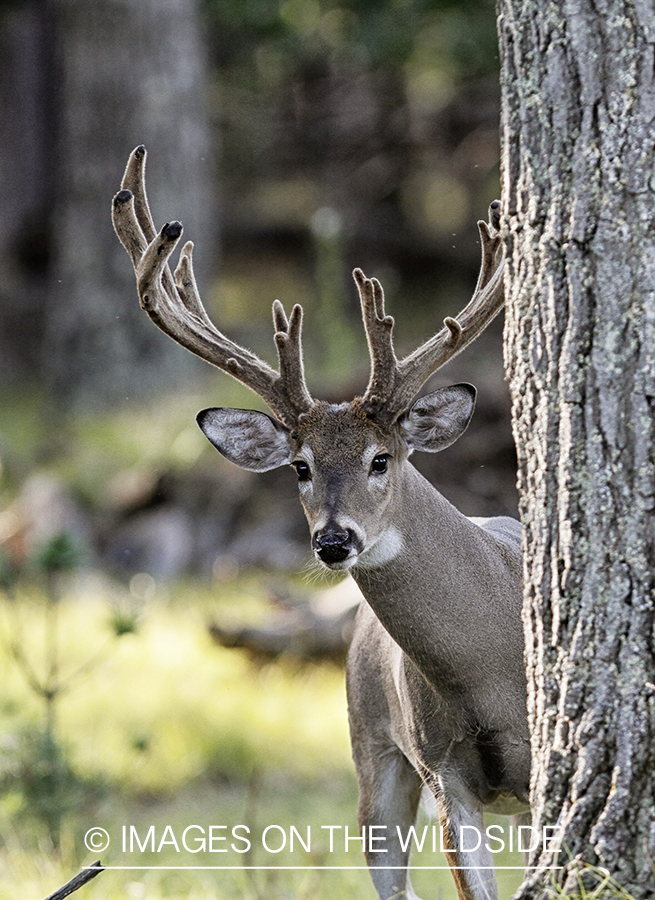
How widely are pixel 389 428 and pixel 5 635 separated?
4.36 metres

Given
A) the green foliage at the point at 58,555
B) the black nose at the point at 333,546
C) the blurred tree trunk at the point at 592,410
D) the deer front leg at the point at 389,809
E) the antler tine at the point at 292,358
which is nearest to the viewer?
the blurred tree trunk at the point at 592,410

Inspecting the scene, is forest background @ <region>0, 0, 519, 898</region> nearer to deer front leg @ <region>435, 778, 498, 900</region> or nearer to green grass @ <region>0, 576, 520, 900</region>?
green grass @ <region>0, 576, 520, 900</region>

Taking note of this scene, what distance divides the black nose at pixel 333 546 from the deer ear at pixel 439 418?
0.57 meters

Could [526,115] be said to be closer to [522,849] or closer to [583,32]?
[583,32]

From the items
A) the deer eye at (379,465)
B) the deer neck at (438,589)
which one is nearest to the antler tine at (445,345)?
the deer eye at (379,465)

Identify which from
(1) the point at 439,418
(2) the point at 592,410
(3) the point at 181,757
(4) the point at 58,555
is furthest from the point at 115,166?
(2) the point at 592,410

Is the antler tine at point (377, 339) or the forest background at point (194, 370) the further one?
the forest background at point (194, 370)

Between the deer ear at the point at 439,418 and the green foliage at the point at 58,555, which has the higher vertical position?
the deer ear at the point at 439,418

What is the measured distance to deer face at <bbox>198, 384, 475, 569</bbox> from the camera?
3.79 meters

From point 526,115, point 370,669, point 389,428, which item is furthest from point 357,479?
point 526,115

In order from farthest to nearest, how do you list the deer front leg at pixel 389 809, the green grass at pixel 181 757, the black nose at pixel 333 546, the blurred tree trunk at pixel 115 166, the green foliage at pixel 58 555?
the blurred tree trunk at pixel 115 166, the green foliage at pixel 58 555, the green grass at pixel 181 757, the deer front leg at pixel 389 809, the black nose at pixel 333 546

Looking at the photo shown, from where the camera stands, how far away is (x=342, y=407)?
4.11m

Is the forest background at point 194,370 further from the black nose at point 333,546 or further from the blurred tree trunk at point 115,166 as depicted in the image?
the black nose at point 333,546

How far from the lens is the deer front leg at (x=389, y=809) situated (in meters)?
4.48
